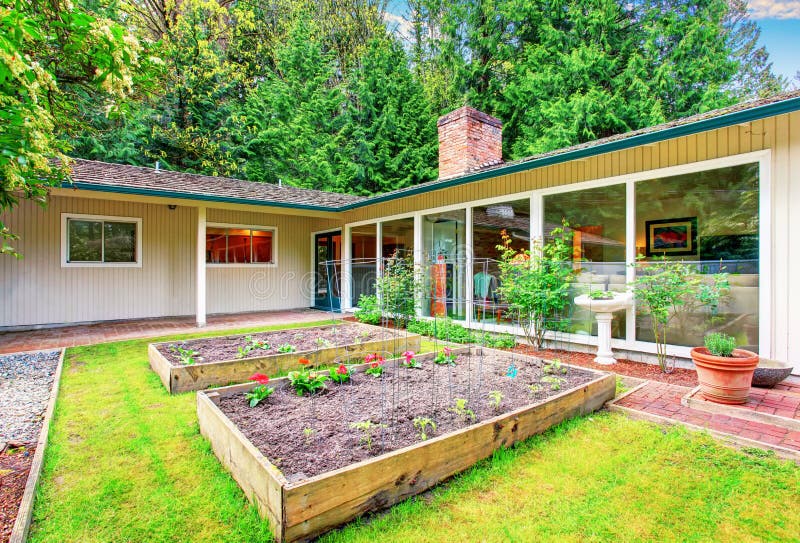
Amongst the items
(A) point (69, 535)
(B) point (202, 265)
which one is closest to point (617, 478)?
(A) point (69, 535)

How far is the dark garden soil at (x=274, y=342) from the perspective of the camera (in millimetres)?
4336

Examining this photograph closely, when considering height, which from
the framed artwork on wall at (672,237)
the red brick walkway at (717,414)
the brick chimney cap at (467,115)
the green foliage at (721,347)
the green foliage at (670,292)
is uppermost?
the brick chimney cap at (467,115)

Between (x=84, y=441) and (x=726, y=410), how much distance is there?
189 inches

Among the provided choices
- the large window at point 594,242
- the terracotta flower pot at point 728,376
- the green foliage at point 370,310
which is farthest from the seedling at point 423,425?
the green foliage at point 370,310

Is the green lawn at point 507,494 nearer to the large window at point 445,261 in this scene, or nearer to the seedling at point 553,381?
the seedling at point 553,381

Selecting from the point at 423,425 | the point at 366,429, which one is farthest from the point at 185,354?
the point at 423,425

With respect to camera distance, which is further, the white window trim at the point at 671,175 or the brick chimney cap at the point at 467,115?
the brick chimney cap at the point at 467,115

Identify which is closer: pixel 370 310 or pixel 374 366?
pixel 374 366

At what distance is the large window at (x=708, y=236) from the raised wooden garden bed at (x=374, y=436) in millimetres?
1734

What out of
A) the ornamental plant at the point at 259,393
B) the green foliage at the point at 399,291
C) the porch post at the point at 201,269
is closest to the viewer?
the ornamental plant at the point at 259,393

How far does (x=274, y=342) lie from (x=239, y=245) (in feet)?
18.3

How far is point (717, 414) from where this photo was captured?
306 centimetres

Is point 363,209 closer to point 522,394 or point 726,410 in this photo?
point 522,394

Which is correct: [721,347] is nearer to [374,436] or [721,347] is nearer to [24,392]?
[374,436]
